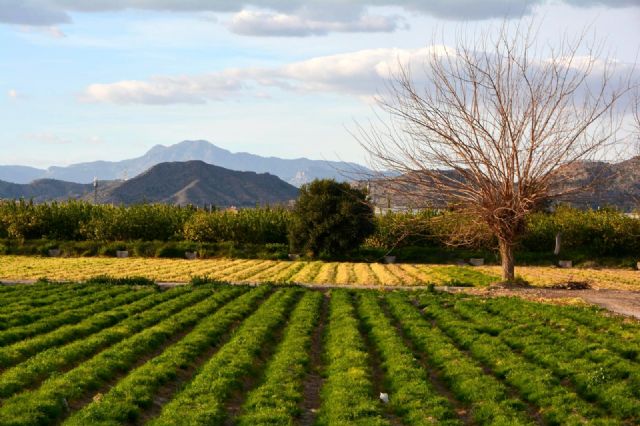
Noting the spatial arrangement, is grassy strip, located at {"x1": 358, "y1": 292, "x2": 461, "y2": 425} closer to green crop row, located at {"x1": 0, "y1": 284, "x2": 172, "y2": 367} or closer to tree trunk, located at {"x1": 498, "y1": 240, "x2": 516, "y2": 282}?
green crop row, located at {"x1": 0, "y1": 284, "x2": 172, "y2": 367}

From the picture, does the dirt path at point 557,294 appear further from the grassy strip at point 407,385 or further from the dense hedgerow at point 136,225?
the dense hedgerow at point 136,225

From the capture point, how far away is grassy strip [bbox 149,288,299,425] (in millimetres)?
10148

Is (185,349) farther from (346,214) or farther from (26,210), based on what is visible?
(26,210)

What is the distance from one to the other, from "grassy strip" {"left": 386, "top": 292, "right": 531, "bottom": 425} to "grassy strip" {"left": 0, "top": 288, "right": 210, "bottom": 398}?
6363 mm

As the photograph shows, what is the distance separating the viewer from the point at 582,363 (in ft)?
43.5

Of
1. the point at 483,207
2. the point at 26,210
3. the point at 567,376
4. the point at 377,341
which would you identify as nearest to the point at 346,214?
the point at 483,207

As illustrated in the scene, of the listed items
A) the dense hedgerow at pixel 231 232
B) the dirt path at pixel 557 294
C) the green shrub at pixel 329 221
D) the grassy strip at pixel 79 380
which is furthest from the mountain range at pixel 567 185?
the dense hedgerow at pixel 231 232

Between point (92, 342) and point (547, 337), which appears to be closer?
point (92, 342)

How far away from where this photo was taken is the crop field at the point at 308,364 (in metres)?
10.5

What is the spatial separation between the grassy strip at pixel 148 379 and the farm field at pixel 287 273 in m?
13.1

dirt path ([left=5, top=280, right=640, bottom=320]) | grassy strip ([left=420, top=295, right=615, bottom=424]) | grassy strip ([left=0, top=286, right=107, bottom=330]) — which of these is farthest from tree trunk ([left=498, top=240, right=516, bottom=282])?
grassy strip ([left=0, top=286, right=107, bottom=330])

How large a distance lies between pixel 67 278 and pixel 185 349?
16.3 metres

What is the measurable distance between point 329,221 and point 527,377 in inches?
1242

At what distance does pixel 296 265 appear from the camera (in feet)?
128
